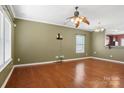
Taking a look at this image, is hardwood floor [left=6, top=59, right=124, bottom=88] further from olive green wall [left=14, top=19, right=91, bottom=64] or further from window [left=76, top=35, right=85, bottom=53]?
window [left=76, top=35, right=85, bottom=53]

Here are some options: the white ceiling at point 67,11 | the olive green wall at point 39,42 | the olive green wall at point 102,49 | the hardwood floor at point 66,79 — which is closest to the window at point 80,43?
the olive green wall at point 39,42

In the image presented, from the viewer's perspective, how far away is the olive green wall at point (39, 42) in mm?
4555

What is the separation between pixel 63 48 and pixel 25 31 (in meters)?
2.54

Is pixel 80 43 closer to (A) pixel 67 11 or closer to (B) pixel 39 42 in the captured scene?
(B) pixel 39 42

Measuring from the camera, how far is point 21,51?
4570mm

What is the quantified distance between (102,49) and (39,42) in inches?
182

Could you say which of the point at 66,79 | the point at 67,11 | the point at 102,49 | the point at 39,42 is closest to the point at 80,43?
the point at 102,49

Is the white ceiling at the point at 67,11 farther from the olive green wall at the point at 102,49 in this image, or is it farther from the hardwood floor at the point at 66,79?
the olive green wall at the point at 102,49

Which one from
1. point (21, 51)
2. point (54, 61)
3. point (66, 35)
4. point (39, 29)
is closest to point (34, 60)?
point (21, 51)

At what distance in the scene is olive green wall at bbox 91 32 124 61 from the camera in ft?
19.2

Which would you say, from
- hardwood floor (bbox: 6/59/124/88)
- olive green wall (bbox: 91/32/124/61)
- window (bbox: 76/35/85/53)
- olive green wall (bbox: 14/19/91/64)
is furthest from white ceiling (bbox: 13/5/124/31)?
window (bbox: 76/35/85/53)

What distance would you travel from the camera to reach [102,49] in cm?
687
